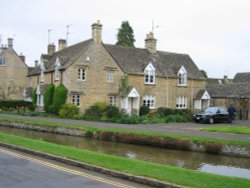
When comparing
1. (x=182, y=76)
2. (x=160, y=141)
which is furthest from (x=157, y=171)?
(x=182, y=76)

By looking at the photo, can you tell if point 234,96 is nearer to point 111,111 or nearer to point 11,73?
point 111,111

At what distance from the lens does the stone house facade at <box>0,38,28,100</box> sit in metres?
70.8

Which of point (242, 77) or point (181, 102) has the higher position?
point (242, 77)

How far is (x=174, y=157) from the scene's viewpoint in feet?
68.0

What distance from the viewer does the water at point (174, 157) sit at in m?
17.8

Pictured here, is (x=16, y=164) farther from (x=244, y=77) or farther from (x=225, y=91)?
(x=244, y=77)

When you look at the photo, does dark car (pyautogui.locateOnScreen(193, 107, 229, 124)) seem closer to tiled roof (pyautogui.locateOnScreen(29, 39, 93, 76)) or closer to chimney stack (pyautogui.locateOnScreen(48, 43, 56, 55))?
tiled roof (pyautogui.locateOnScreen(29, 39, 93, 76))

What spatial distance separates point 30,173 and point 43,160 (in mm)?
3189

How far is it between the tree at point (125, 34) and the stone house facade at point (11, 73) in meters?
18.9

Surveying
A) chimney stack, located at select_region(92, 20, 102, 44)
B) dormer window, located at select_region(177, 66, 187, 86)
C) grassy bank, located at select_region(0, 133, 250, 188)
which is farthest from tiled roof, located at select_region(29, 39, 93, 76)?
grassy bank, located at select_region(0, 133, 250, 188)

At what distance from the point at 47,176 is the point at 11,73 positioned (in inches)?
2428

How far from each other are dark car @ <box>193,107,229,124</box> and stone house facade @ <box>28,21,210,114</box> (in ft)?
29.2

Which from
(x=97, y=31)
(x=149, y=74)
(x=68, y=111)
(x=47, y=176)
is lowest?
(x=47, y=176)

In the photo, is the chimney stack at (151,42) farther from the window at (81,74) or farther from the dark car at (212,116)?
the dark car at (212,116)
